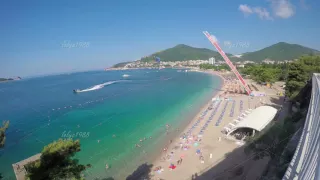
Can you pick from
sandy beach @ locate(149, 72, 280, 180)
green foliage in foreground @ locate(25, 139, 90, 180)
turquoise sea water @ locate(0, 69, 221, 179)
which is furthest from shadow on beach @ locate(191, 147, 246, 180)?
green foliage in foreground @ locate(25, 139, 90, 180)


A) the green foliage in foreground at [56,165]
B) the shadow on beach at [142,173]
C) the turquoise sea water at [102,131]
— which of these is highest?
the green foliage in foreground at [56,165]

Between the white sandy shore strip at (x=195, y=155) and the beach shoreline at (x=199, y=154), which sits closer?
the beach shoreline at (x=199, y=154)

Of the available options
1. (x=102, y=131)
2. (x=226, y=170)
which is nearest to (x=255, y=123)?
(x=226, y=170)

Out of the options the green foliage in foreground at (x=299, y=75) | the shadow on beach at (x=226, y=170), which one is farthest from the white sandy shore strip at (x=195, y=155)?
the green foliage in foreground at (x=299, y=75)

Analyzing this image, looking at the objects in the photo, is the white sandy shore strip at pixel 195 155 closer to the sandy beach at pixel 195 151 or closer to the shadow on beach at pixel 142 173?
the sandy beach at pixel 195 151

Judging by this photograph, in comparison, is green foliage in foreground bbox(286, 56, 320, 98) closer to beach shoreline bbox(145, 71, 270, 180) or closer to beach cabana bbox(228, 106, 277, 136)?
beach cabana bbox(228, 106, 277, 136)

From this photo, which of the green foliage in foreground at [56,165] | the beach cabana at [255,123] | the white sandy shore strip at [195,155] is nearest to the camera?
the green foliage in foreground at [56,165]

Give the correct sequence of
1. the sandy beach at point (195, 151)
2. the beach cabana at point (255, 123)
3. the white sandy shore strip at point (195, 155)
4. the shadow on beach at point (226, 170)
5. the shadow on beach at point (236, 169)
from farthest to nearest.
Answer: the beach cabana at point (255, 123), the sandy beach at point (195, 151), the white sandy shore strip at point (195, 155), the shadow on beach at point (226, 170), the shadow on beach at point (236, 169)

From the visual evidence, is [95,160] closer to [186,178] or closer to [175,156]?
[175,156]

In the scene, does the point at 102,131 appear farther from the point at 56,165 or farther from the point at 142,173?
the point at 56,165
